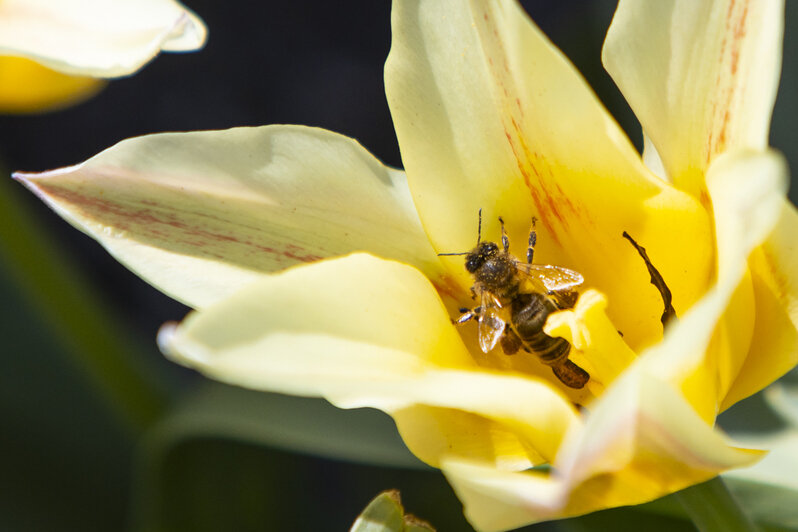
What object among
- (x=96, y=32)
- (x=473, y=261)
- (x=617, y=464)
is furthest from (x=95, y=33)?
(x=617, y=464)

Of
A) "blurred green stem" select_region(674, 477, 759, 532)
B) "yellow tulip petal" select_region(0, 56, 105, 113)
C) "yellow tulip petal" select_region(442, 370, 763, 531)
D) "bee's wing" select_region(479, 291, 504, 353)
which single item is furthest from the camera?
"yellow tulip petal" select_region(0, 56, 105, 113)

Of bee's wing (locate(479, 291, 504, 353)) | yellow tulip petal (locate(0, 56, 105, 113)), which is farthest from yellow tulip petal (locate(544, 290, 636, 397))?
yellow tulip petal (locate(0, 56, 105, 113))

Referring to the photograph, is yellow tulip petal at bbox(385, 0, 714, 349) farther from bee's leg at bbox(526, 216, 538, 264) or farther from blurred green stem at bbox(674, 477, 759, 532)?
blurred green stem at bbox(674, 477, 759, 532)

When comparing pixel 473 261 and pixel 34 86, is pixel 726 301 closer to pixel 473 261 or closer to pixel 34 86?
pixel 473 261

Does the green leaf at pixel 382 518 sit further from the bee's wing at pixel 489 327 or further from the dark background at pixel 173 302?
the dark background at pixel 173 302

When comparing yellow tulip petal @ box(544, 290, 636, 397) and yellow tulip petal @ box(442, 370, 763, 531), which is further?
yellow tulip petal @ box(544, 290, 636, 397)

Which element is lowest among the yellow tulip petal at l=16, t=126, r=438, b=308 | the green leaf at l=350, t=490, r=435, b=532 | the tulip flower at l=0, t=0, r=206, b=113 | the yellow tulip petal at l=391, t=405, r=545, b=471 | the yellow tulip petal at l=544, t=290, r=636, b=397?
the green leaf at l=350, t=490, r=435, b=532

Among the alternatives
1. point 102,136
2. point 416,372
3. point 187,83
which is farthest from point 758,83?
point 102,136

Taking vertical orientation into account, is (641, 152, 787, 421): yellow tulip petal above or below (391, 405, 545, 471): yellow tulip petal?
above
